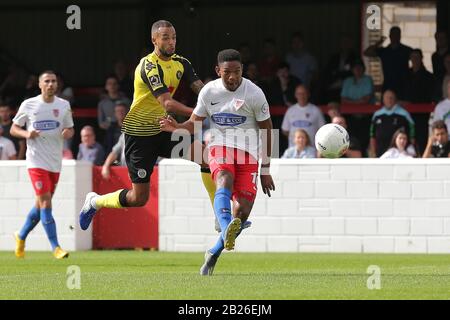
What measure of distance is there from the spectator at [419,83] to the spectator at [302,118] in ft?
5.80

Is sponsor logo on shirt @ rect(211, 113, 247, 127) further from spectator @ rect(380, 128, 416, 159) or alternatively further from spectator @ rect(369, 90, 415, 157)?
spectator @ rect(369, 90, 415, 157)

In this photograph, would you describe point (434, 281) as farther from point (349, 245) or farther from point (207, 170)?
point (349, 245)

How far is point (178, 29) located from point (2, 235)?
8.68 m

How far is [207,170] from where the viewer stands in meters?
13.0

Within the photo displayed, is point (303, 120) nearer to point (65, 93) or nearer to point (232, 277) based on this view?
point (65, 93)

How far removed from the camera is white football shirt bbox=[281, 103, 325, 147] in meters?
19.6


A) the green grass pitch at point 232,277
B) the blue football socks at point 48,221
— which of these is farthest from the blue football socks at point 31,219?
the green grass pitch at point 232,277

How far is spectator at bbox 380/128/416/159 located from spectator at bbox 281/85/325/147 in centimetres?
146

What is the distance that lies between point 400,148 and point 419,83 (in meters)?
2.40

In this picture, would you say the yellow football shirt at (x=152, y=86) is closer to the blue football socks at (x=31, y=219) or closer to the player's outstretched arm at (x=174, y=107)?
the player's outstretched arm at (x=174, y=107)

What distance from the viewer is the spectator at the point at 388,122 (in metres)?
19.1

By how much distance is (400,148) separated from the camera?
18359mm

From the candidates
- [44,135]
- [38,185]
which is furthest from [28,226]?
[44,135]
